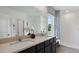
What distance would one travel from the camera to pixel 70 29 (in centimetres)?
207

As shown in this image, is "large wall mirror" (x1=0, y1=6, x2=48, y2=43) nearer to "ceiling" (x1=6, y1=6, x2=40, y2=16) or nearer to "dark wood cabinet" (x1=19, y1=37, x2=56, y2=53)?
"ceiling" (x1=6, y1=6, x2=40, y2=16)

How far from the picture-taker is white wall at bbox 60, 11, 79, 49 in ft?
6.26

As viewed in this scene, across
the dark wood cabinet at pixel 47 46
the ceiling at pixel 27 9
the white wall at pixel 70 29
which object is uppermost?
the ceiling at pixel 27 9

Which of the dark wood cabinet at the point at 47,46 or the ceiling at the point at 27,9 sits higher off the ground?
the ceiling at the point at 27,9

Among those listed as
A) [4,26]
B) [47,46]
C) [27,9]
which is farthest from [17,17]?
[47,46]

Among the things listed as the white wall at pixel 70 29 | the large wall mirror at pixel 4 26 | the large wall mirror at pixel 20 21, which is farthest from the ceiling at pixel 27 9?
the white wall at pixel 70 29

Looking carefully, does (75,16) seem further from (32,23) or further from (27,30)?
(27,30)

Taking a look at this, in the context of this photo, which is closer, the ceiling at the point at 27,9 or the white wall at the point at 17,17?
the white wall at the point at 17,17

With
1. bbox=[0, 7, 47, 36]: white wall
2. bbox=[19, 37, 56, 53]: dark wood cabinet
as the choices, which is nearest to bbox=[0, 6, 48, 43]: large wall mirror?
bbox=[0, 7, 47, 36]: white wall

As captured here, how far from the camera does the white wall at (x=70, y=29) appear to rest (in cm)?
191

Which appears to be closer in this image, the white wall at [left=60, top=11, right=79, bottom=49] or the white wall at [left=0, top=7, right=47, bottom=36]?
the white wall at [left=0, top=7, right=47, bottom=36]

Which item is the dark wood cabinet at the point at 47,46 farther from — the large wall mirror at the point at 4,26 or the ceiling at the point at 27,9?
the ceiling at the point at 27,9
